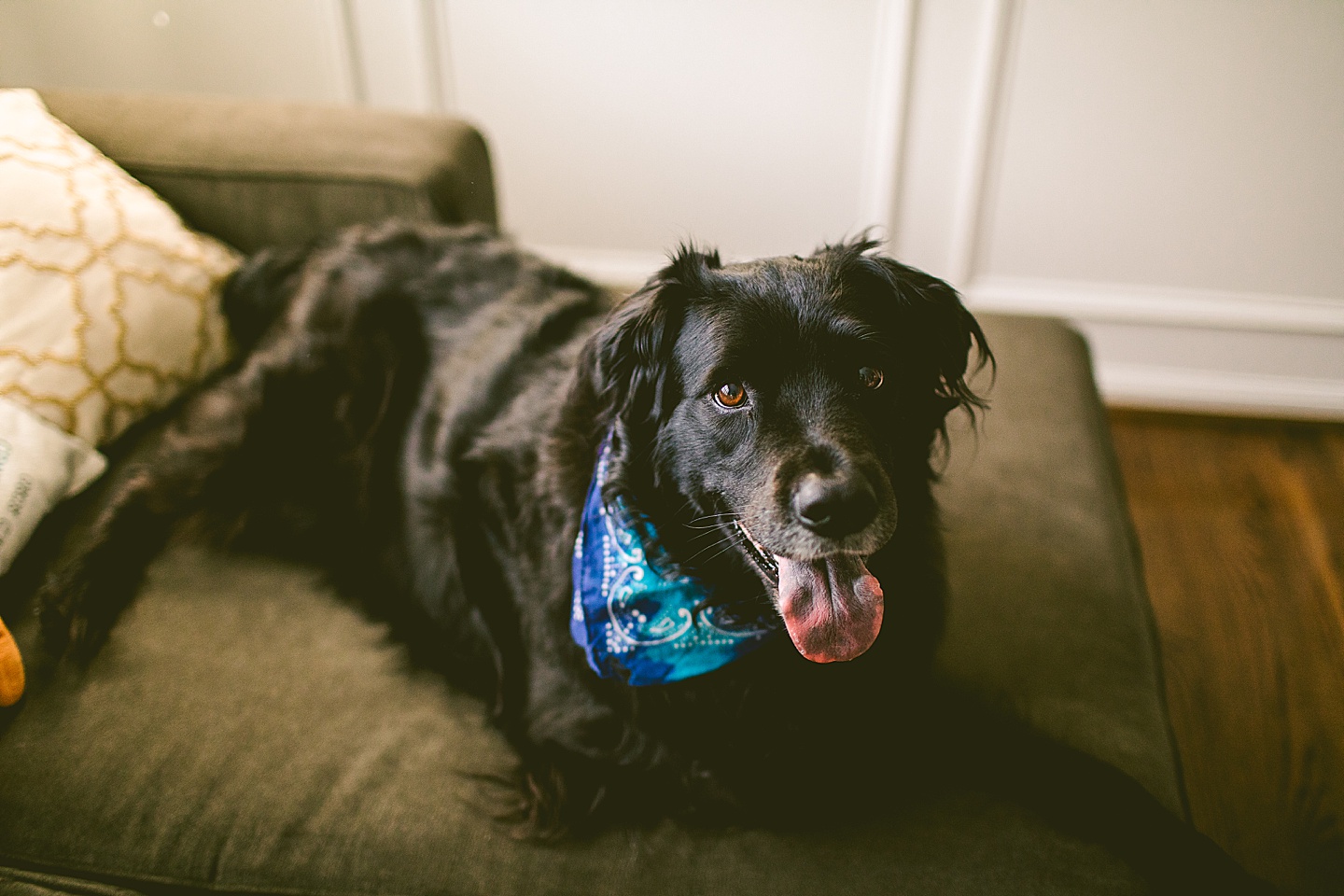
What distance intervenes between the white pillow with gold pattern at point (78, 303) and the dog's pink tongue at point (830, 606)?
3.88ft

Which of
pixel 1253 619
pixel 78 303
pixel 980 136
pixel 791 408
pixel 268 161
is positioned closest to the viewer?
pixel 791 408

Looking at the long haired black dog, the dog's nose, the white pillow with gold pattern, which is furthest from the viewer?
the white pillow with gold pattern

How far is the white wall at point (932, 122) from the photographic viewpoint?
252cm

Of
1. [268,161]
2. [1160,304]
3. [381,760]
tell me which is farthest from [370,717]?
[1160,304]

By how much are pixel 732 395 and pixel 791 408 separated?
84mm

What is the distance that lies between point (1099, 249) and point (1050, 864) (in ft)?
7.35

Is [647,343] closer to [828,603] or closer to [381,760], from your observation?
[828,603]

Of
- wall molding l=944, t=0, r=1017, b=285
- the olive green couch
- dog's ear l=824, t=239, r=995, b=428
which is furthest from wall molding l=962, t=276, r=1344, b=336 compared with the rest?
dog's ear l=824, t=239, r=995, b=428

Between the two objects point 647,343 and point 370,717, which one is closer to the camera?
point 647,343

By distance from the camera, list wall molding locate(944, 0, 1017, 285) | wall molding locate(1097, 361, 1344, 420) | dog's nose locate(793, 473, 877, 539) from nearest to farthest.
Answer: dog's nose locate(793, 473, 877, 539) → wall molding locate(944, 0, 1017, 285) → wall molding locate(1097, 361, 1344, 420)

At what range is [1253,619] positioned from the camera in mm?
2182

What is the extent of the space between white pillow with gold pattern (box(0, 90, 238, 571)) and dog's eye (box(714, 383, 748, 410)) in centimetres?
109

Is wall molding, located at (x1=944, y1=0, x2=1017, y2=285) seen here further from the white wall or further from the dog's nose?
the dog's nose

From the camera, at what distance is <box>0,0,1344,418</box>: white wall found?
8.27 ft
